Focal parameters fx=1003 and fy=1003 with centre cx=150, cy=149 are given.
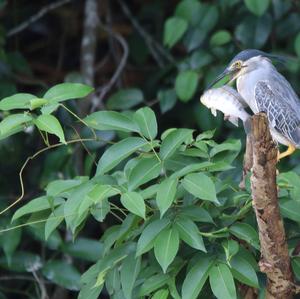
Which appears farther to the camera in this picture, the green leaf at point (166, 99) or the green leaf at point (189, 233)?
the green leaf at point (166, 99)

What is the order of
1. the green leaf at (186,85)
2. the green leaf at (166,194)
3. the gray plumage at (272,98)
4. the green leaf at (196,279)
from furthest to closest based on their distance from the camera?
1. the green leaf at (186,85)
2. the gray plumage at (272,98)
3. the green leaf at (196,279)
4. the green leaf at (166,194)

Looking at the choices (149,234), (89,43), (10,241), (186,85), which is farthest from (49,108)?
(89,43)

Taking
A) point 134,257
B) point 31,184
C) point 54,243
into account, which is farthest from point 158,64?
point 134,257

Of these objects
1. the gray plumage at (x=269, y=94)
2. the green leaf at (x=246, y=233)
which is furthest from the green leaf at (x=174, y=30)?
the green leaf at (x=246, y=233)

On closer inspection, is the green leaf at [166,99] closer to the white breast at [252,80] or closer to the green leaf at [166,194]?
the white breast at [252,80]

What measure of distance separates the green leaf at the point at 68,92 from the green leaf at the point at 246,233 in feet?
1.67

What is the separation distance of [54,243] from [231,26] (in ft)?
4.82

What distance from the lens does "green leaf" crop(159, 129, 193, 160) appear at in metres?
2.50

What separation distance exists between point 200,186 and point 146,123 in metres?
0.28

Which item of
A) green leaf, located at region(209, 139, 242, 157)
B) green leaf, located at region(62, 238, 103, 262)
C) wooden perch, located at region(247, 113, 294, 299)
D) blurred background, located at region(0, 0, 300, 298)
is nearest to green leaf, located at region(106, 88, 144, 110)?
blurred background, located at region(0, 0, 300, 298)

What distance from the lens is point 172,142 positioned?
8.25ft

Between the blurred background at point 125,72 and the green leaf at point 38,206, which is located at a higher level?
the green leaf at point 38,206

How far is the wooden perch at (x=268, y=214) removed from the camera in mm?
2350

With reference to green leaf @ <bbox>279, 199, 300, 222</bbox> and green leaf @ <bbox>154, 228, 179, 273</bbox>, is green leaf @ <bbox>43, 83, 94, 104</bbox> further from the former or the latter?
green leaf @ <bbox>279, 199, 300, 222</bbox>
